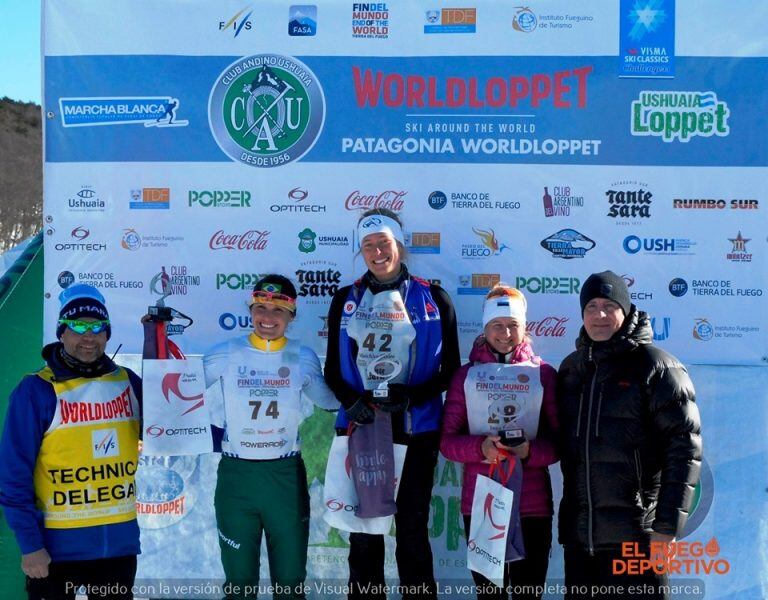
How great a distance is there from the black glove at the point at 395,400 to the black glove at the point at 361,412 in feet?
0.17

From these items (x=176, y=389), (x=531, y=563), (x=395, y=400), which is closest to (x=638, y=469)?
(x=531, y=563)

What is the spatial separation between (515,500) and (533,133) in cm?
216

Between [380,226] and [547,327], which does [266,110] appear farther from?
[547,327]

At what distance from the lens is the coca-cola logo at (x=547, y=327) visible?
4.43 metres

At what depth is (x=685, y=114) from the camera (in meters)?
4.37

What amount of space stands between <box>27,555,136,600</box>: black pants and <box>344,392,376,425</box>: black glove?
3.75ft

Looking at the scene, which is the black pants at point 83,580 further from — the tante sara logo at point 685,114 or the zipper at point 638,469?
the tante sara logo at point 685,114

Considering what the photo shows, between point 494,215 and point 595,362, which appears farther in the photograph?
point 494,215

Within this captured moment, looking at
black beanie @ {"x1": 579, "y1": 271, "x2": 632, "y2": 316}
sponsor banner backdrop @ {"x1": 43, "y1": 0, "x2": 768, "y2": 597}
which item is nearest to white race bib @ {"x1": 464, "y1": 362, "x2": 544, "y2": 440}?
black beanie @ {"x1": 579, "y1": 271, "x2": 632, "y2": 316}

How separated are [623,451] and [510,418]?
24.3 inches

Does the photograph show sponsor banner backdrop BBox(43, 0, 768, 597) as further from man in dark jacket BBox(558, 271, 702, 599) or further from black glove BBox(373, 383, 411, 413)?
man in dark jacket BBox(558, 271, 702, 599)

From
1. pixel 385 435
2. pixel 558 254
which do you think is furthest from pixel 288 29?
pixel 385 435

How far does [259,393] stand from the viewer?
358cm

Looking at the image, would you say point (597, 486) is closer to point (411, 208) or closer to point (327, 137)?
point (411, 208)
